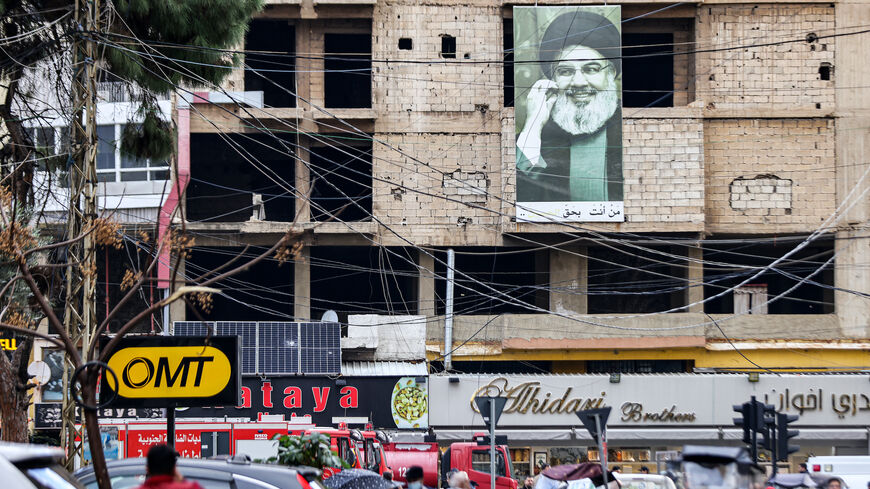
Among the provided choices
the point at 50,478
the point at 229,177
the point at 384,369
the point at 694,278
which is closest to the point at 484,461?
the point at 384,369

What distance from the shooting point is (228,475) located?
30.2ft

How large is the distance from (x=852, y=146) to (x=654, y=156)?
6639mm

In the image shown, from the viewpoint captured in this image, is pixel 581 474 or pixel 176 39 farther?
pixel 176 39

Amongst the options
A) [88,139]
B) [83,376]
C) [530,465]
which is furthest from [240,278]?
[83,376]

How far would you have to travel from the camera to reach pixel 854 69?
35.7 meters

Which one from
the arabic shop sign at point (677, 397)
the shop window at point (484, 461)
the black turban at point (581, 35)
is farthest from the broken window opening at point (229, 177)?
the shop window at point (484, 461)

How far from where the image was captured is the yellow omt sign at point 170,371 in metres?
11.4

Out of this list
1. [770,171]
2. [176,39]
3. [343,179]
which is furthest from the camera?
[343,179]

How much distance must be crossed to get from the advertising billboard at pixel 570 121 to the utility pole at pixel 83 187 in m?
20.7

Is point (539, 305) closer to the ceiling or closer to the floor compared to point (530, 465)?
closer to the ceiling

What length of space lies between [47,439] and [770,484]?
16.1 metres

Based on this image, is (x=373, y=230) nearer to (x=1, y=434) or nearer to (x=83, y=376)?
(x=1, y=434)

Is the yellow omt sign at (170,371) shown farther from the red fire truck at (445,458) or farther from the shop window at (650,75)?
the shop window at (650,75)

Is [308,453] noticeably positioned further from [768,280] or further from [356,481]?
[768,280]
